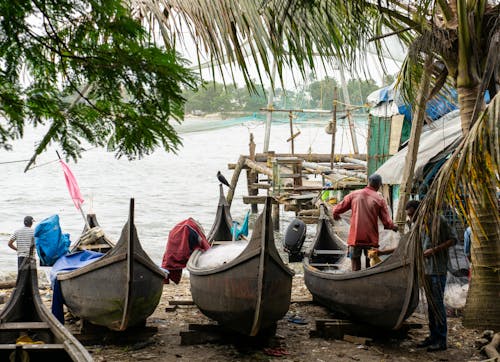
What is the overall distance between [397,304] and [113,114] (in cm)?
452

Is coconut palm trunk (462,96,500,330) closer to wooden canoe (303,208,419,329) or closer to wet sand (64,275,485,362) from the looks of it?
wet sand (64,275,485,362)

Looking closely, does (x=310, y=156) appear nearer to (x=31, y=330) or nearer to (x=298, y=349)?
(x=298, y=349)

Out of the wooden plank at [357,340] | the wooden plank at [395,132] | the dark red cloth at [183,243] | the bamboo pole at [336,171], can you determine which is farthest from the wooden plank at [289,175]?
the wooden plank at [357,340]

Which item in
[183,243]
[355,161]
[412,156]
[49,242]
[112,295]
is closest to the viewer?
[112,295]

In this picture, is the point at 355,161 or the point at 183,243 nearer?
the point at 183,243

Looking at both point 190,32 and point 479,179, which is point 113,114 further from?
point 479,179

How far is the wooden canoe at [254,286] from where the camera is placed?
7.80m

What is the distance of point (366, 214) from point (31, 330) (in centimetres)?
441

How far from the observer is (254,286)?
782cm

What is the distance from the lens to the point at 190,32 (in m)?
5.26

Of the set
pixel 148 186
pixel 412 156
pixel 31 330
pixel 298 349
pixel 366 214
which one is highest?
pixel 412 156

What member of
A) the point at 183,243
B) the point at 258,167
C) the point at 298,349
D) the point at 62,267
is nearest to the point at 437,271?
the point at 298,349

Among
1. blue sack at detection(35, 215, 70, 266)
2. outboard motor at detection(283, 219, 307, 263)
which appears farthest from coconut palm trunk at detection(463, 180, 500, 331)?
blue sack at detection(35, 215, 70, 266)

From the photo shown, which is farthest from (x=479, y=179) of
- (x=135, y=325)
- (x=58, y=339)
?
(x=135, y=325)
